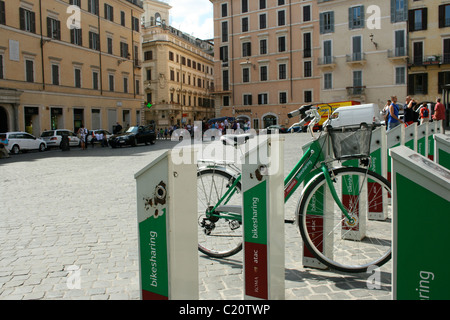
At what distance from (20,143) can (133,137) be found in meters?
7.02

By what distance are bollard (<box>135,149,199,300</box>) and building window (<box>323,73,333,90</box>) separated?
1997 inches

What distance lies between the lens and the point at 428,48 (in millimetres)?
44406

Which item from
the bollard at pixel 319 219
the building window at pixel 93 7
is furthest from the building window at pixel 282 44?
the bollard at pixel 319 219

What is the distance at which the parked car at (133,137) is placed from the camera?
27.5m

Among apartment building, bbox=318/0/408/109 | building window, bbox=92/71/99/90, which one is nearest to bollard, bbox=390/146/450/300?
building window, bbox=92/71/99/90

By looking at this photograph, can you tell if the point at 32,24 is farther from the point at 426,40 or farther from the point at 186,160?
the point at 426,40

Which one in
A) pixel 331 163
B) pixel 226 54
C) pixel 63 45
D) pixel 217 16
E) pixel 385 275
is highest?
pixel 217 16

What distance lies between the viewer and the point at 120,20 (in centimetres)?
4291

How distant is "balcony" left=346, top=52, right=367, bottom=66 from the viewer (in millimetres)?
47844

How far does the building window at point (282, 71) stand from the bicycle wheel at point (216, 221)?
5283 centimetres

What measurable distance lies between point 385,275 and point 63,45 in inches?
1438

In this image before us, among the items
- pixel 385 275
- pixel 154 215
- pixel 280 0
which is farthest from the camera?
pixel 280 0

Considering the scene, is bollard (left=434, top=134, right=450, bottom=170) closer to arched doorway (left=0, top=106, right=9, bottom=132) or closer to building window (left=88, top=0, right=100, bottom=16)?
arched doorway (left=0, top=106, right=9, bottom=132)

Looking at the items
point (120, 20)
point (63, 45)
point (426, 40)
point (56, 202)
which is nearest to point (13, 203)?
point (56, 202)
